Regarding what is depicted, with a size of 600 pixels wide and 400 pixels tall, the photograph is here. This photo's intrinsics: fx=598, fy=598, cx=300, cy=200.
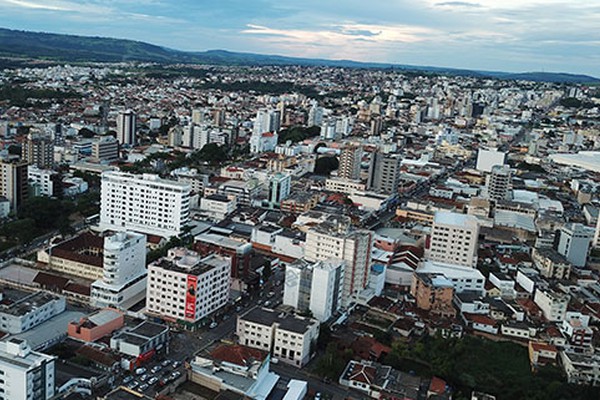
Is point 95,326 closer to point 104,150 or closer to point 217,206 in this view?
point 217,206

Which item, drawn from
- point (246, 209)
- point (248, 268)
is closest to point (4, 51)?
point (246, 209)

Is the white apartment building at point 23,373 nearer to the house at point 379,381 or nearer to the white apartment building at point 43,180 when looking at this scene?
the house at point 379,381

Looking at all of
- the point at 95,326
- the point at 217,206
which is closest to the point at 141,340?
the point at 95,326

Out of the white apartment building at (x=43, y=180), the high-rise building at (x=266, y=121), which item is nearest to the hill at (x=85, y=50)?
the high-rise building at (x=266, y=121)

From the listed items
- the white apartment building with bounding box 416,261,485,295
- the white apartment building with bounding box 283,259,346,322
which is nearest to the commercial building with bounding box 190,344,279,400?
the white apartment building with bounding box 283,259,346,322

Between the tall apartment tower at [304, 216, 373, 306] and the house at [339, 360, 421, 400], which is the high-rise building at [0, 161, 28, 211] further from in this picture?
the house at [339, 360, 421, 400]
